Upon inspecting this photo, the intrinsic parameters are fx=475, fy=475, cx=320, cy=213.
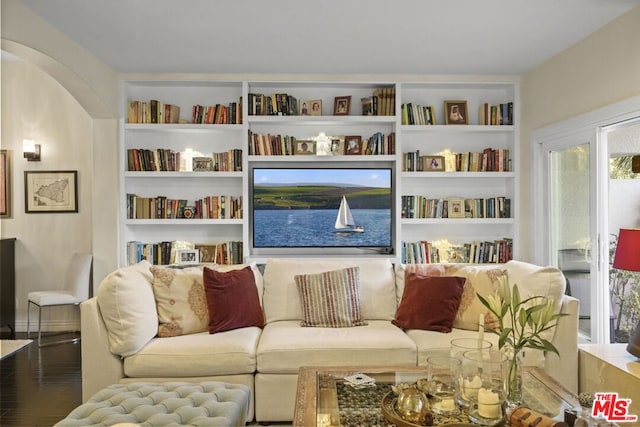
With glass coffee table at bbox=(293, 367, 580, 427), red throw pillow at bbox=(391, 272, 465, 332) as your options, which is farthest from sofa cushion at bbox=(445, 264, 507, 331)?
glass coffee table at bbox=(293, 367, 580, 427)

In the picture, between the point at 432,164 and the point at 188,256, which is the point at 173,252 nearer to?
the point at 188,256

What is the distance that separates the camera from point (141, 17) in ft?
11.4

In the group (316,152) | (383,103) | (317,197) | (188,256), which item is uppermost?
(383,103)

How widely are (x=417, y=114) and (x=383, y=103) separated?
0.39 m

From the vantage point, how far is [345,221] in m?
5.10

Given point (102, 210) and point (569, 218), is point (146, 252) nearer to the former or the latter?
point (102, 210)

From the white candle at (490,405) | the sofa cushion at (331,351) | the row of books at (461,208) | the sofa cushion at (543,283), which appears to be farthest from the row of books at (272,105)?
the white candle at (490,405)

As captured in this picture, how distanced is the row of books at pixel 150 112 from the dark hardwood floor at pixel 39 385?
2.38 meters

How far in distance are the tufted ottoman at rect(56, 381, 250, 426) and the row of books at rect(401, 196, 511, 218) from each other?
3.23m

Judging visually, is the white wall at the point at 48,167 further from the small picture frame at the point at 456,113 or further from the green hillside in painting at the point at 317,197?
the small picture frame at the point at 456,113

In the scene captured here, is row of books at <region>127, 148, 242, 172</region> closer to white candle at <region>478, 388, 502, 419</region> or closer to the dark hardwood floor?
the dark hardwood floor

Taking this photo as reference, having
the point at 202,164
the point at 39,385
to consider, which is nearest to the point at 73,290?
the point at 39,385

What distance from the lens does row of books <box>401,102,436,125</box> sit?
16.5ft

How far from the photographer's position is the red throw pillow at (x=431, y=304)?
10.5 ft
